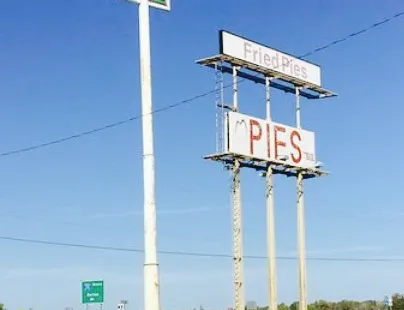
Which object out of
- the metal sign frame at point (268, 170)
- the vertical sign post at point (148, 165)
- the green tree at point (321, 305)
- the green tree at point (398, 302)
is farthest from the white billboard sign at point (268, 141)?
the green tree at point (321, 305)

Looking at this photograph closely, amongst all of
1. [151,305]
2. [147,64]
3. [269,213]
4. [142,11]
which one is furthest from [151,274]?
[269,213]

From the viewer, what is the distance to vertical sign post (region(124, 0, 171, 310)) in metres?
11.2

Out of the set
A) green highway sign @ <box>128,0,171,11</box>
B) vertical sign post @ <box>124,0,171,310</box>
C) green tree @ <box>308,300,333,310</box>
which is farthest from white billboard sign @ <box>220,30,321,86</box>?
green tree @ <box>308,300,333,310</box>

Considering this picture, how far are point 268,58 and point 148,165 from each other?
101 feet

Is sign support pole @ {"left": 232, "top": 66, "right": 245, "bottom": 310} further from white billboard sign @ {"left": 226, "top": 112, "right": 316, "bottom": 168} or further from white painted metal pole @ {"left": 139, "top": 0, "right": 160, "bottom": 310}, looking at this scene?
white painted metal pole @ {"left": 139, "top": 0, "right": 160, "bottom": 310}

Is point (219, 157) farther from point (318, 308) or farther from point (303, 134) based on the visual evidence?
point (318, 308)

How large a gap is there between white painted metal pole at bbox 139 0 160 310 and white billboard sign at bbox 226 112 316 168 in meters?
26.2

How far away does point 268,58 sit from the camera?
41.9 m

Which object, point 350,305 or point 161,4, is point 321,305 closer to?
point 350,305

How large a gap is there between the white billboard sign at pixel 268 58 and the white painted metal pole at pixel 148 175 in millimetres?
26638

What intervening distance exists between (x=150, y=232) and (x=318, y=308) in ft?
423

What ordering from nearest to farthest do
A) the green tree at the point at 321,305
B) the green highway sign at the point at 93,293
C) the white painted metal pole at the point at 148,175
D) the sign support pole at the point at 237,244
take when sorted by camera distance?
the white painted metal pole at the point at 148,175 < the sign support pole at the point at 237,244 < the green highway sign at the point at 93,293 < the green tree at the point at 321,305

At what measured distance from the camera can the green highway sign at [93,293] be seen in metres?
42.5

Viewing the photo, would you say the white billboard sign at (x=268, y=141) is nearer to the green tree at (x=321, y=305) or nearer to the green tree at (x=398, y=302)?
the green tree at (x=398, y=302)
